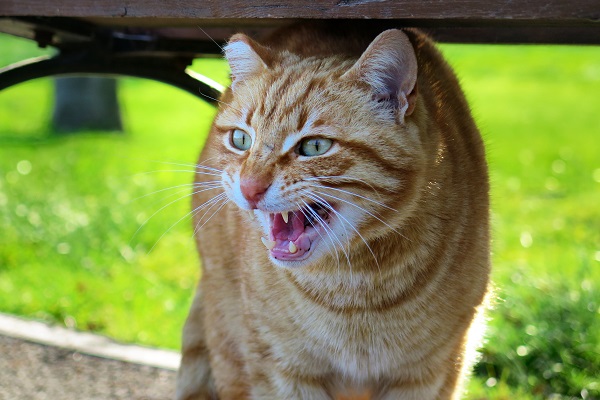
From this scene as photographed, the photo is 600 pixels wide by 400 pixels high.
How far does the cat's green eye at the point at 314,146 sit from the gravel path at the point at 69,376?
173 centimetres

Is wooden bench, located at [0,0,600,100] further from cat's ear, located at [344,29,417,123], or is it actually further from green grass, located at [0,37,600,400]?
green grass, located at [0,37,600,400]

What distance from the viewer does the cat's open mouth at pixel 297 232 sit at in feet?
6.39

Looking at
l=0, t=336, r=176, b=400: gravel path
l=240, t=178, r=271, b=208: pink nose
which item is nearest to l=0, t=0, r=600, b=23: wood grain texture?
l=240, t=178, r=271, b=208: pink nose

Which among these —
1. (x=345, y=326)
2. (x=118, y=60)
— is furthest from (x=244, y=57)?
(x=118, y=60)

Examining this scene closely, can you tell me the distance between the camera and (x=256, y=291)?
2334 mm

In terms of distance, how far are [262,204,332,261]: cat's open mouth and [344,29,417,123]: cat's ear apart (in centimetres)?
33

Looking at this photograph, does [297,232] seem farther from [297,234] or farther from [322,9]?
[322,9]

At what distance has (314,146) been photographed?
1952mm

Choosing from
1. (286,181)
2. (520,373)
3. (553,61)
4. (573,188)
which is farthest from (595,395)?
(553,61)

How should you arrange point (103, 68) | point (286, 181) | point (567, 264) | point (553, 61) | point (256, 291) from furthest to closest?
point (553, 61), point (567, 264), point (103, 68), point (256, 291), point (286, 181)

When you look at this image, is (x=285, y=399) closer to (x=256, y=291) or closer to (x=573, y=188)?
(x=256, y=291)

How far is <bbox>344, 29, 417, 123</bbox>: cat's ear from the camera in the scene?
1857 millimetres

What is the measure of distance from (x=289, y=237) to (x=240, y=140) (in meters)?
0.32

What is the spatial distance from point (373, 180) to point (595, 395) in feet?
6.07
